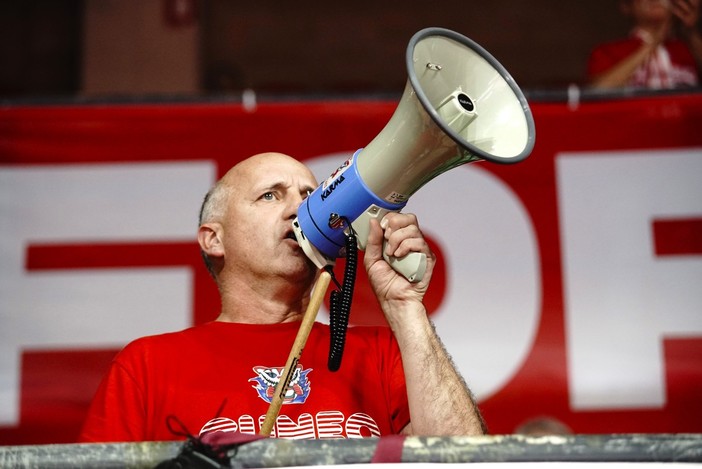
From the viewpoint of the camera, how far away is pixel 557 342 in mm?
3373

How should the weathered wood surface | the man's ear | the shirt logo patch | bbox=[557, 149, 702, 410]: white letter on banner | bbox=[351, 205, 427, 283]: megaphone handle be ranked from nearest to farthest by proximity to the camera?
the weathered wood surface < bbox=[351, 205, 427, 283]: megaphone handle < the shirt logo patch < the man's ear < bbox=[557, 149, 702, 410]: white letter on banner

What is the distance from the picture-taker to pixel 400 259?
2039mm

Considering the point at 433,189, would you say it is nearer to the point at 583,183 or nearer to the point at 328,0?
the point at 583,183

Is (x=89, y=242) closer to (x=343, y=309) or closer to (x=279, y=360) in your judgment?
(x=279, y=360)

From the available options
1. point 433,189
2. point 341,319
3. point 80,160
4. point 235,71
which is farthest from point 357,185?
point 235,71

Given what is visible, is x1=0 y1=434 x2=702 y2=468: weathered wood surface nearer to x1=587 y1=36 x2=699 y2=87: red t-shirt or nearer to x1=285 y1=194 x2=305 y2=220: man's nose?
x1=285 y1=194 x2=305 y2=220: man's nose

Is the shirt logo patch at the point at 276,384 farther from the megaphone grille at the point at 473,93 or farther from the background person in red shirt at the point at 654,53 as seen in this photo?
the background person in red shirt at the point at 654,53

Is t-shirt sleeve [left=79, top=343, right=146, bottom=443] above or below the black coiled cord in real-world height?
below

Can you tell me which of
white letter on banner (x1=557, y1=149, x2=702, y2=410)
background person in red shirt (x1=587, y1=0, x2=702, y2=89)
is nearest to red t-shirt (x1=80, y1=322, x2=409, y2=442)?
white letter on banner (x1=557, y1=149, x2=702, y2=410)

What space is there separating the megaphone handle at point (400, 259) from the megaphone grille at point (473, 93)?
23cm

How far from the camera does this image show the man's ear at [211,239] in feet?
8.28

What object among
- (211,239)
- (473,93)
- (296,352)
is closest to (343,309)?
(296,352)

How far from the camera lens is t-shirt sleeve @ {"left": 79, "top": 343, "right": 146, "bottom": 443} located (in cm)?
207

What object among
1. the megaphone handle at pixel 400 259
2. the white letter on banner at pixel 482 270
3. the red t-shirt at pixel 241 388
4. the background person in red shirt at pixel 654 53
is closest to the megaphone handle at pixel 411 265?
the megaphone handle at pixel 400 259
